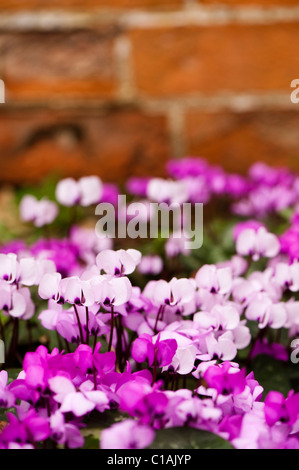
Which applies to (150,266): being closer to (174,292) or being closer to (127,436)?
(174,292)

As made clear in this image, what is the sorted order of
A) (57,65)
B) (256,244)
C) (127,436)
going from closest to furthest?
(127,436), (256,244), (57,65)

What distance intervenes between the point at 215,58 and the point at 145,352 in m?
1.76

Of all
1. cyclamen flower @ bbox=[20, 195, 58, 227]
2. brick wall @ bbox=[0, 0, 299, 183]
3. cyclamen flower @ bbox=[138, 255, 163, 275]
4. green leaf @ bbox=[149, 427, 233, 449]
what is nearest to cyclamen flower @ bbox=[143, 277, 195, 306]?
green leaf @ bbox=[149, 427, 233, 449]

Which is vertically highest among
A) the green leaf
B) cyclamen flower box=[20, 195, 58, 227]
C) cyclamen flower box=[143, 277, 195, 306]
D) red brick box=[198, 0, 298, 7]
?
red brick box=[198, 0, 298, 7]

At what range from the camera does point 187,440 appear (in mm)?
645

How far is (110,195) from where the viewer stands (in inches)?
72.3

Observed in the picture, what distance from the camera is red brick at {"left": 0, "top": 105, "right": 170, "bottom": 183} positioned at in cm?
235

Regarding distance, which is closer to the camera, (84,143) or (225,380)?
(225,380)

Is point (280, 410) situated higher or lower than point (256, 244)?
lower

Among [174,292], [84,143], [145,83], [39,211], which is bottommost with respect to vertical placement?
[174,292]

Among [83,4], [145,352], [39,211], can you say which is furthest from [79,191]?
[83,4]

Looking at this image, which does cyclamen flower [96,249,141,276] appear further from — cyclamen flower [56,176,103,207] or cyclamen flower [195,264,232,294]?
cyclamen flower [56,176,103,207]

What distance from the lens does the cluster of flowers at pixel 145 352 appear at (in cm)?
64
